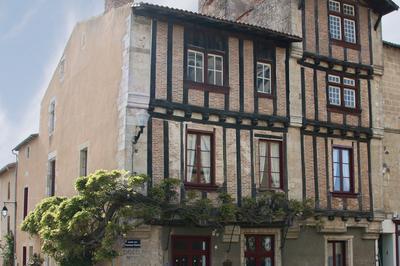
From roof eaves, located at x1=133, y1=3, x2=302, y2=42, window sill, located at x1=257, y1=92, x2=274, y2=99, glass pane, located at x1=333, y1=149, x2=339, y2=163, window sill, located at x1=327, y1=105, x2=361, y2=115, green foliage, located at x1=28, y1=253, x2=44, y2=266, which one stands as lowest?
green foliage, located at x1=28, y1=253, x2=44, y2=266

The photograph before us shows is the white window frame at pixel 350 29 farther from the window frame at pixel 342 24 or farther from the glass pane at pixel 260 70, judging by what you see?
the glass pane at pixel 260 70

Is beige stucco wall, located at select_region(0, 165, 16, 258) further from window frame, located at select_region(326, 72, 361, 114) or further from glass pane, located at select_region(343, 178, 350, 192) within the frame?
window frame, located at select_region(326, 72, 361, 114)

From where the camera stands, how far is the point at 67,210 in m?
15.3

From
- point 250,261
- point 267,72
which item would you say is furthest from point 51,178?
point 267,72

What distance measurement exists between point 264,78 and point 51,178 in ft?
28.2

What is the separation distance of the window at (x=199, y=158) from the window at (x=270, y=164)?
1678 mm

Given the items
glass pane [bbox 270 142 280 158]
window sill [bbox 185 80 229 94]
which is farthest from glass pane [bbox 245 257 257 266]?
window sill [bbox 185 80 229 94]

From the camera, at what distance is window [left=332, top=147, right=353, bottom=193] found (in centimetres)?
1958

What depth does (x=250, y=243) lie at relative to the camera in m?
17.8

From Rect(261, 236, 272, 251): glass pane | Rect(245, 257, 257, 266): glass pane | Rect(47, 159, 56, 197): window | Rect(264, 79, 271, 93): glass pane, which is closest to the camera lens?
Rect(245, 257, 257, 266): glass pane

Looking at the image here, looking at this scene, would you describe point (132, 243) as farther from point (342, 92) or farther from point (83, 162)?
point (342, 92)

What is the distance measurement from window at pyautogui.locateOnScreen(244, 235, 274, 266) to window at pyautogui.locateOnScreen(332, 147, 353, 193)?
9.52 feet

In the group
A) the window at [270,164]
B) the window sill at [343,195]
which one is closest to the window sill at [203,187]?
the window at [270,164]

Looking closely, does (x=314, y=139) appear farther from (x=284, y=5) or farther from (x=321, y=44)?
(x=284, y=5)
